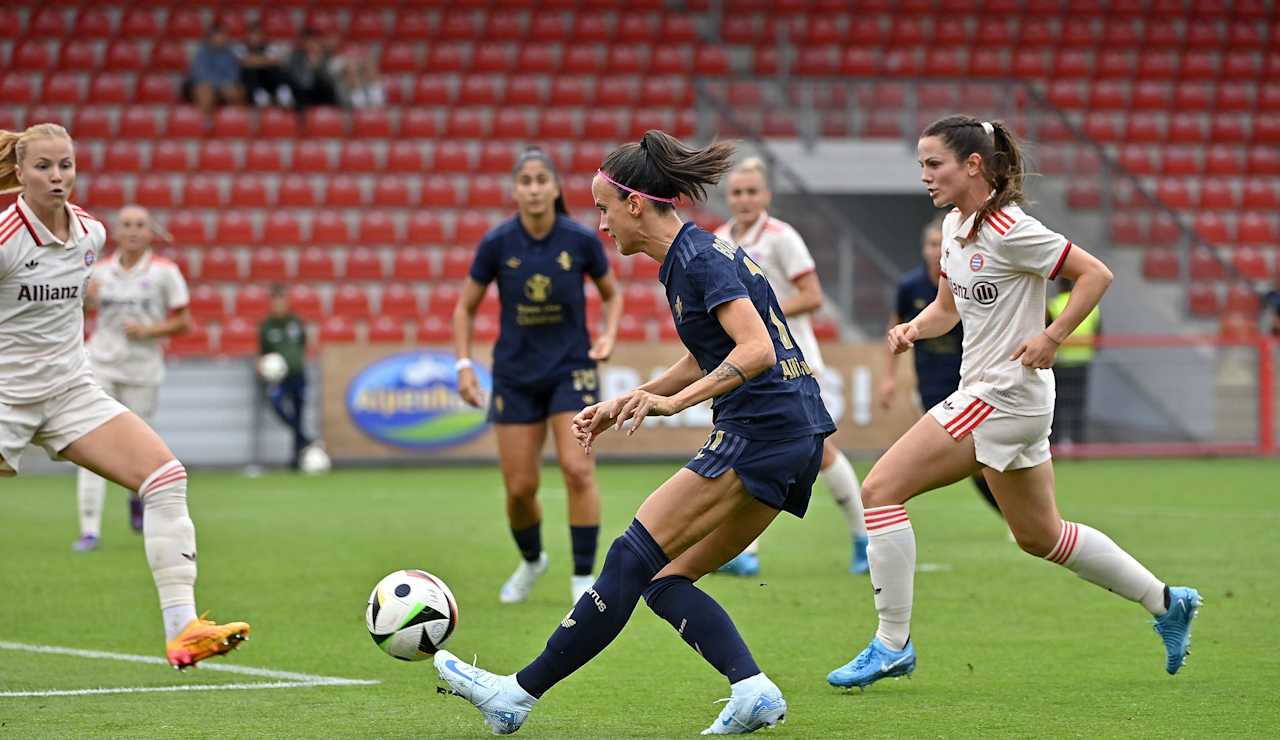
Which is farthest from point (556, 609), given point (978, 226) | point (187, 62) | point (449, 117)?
point (187, 62)

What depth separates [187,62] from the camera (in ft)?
88.4

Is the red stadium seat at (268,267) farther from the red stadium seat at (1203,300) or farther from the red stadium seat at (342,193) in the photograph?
the red stadium seat at (1203,300)

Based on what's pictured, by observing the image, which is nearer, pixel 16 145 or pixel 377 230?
Answer: pixel 16 145

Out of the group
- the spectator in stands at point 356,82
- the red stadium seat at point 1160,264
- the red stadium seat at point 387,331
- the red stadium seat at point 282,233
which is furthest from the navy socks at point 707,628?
the spectator in stands at point 356,82

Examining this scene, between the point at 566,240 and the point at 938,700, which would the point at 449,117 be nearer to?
the point at 566,240

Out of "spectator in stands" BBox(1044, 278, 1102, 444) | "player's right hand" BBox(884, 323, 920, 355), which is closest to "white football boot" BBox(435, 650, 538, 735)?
"player's right hand" BBox(884, 323, 920, 355)

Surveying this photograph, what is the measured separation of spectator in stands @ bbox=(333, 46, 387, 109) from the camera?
85.0 ft

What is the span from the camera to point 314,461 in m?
20.0

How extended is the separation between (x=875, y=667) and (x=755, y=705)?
3.51 feet

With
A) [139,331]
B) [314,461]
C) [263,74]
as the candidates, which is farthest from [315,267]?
[139,331]

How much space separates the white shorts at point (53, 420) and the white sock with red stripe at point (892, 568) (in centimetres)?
290

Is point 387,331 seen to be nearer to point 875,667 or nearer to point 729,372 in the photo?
point 875,667

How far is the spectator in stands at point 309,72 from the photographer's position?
2578cm

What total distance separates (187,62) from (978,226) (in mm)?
22351
